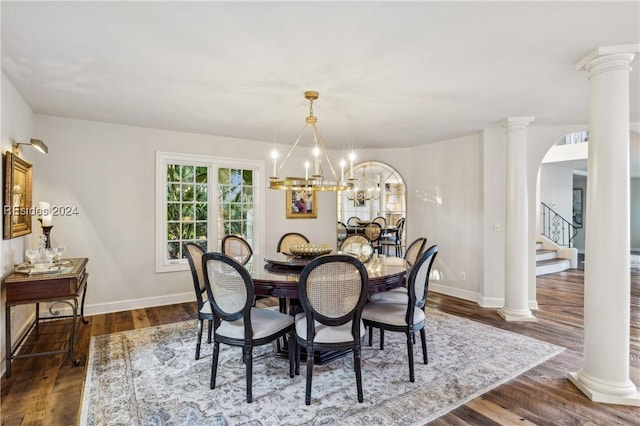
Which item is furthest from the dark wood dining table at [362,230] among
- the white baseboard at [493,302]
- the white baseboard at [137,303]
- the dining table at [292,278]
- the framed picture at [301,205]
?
the white baseboard at [137,303]

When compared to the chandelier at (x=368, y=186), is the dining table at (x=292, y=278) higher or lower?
lower

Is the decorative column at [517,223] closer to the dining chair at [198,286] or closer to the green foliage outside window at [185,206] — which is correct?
the dining chair at [198,286]

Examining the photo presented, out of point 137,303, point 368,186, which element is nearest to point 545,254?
point 368,186

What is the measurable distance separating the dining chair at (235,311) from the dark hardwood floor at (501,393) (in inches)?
40.6

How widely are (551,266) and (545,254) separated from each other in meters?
0.59

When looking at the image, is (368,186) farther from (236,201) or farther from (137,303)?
(137,303)

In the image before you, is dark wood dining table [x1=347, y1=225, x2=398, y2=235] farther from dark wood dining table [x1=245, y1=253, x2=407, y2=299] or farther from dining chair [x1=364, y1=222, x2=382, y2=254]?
dark wood dining table [x1=245, y1=253, x2=407, y2=299]

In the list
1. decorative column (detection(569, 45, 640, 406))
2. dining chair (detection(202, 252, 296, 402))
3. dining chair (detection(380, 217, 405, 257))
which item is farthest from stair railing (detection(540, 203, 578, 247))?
dining chair (detection(202, 252, 296, 402))

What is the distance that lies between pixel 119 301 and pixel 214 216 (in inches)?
64.2

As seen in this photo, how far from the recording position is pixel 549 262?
7.43 meters

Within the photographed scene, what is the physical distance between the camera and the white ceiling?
193 centimetres

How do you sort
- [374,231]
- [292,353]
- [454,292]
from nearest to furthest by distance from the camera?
[292,353]
[454,292]
[374,231]

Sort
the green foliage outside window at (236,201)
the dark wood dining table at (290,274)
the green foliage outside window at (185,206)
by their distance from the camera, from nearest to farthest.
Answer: the dark wood dining table at (290,274)
the green foliage outside window at (185,206)
the green foliage outside window at (236,201)

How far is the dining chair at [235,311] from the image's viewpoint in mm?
2377
